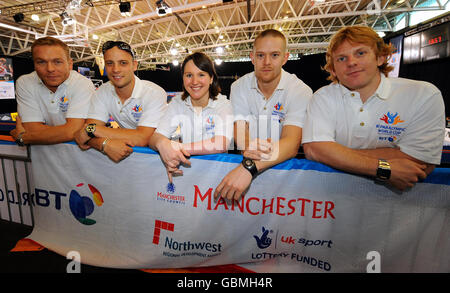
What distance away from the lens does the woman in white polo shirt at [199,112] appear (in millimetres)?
1732

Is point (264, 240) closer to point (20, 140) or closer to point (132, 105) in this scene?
point (132, 105)

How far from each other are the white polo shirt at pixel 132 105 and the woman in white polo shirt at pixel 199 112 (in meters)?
0.22

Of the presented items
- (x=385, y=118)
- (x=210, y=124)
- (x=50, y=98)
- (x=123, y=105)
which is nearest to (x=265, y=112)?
(x=210, y=124)

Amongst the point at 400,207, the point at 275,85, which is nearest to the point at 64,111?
the point at 275,85

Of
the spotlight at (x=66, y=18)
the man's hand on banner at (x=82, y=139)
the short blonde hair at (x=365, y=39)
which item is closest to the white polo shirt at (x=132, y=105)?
the man's hand on banner at (x=82, y=139)

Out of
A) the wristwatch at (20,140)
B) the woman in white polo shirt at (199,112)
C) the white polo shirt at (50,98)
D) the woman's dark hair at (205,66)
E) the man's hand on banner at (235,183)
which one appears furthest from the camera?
the white polo shirt at (50,98)

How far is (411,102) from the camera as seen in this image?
56.1 inches

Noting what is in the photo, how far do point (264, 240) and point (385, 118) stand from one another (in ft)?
4.10

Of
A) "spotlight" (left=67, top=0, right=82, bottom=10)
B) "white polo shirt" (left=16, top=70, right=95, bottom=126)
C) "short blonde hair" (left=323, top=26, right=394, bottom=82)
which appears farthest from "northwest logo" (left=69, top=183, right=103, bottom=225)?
"spotlight" (left=67, top=0, right=82, bottom=10)

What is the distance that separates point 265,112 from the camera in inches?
79.0

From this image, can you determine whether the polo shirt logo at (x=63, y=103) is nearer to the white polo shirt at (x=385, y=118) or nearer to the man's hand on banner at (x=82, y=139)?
the man's hand on banner at (x=82, y=139)

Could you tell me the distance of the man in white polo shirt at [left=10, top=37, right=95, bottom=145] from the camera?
2.01 m
